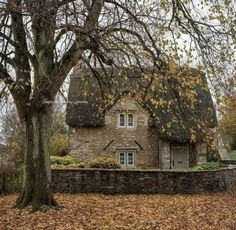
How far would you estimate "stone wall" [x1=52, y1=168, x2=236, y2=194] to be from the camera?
22547mm

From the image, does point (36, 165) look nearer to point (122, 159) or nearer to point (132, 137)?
point (122, 159)

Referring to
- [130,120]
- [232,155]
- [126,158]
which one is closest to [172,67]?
[126,158]

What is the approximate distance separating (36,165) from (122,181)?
7.96 metres

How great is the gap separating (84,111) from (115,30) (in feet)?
71.7

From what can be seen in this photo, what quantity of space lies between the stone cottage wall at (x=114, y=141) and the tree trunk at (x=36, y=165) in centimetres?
2026

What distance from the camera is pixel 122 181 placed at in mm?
22609

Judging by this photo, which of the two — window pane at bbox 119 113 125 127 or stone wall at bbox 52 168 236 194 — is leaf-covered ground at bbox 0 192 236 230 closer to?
stone wall at bbox 52 168 236 194

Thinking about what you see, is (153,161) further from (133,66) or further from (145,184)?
(133,66)

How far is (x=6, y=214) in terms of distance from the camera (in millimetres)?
14344

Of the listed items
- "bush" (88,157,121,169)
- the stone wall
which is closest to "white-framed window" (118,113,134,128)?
"bush" (88,157,121,169)

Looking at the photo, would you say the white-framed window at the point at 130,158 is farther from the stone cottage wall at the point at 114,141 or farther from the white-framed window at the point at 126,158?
the stone cottage wall at the point at 114,141

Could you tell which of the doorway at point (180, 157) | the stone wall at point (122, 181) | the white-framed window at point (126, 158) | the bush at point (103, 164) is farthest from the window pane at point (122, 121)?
the stone wall at point (122, 181)

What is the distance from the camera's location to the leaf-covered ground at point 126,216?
40.9 ft

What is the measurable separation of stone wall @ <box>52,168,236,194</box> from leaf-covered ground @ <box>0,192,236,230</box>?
4.03 metres
